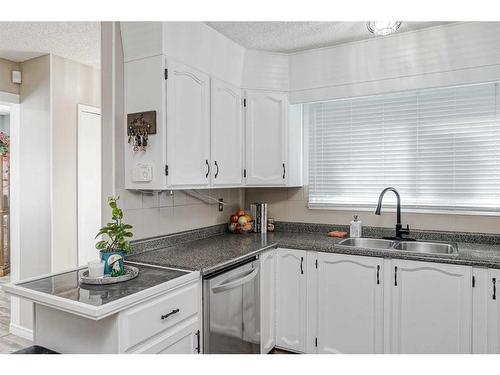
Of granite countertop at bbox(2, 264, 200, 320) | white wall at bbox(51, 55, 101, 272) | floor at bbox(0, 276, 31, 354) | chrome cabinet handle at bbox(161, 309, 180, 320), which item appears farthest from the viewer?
white wall at bbox(51, 55, 101, 272)

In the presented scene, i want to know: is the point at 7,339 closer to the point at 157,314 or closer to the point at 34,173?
the point at 34,173

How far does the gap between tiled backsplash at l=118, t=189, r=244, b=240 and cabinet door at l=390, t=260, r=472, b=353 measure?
1.45 meters

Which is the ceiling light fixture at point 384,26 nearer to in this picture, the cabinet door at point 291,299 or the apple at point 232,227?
the cabinet door at point 291,299

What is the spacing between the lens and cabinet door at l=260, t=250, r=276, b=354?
2.49m

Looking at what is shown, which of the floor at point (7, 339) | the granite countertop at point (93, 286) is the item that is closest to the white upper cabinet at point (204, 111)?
the granite countertop at point (93, 286)

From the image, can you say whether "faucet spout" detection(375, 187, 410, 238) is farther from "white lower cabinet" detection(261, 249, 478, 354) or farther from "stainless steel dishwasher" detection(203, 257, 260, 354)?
"stainless steel dishwasher" detection(203, 257, 260, 354)

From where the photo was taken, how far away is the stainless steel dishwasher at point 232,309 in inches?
77.4

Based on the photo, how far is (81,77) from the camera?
133 inches

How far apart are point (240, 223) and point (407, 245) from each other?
4.27 ft

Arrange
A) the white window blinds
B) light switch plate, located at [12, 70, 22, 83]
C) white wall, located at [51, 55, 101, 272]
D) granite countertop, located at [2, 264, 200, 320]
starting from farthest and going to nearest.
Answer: light switch plate, located at [12, 70, 22, 83]
white wall, located at [51, 55, 101, 272]
the white window blinds
granite countertop, located at [2, 264, 200, 320]

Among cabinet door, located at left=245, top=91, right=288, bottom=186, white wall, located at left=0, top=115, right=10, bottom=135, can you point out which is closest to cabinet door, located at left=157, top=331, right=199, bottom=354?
cabinet door, located at left=245, top=91, right=288, bottom=186

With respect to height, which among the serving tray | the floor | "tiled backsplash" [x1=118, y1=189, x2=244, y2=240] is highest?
"tiled backsplash" [x1=118, y1=189, x2=244, y2=240]

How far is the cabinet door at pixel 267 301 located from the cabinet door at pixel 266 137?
2.14 feet
